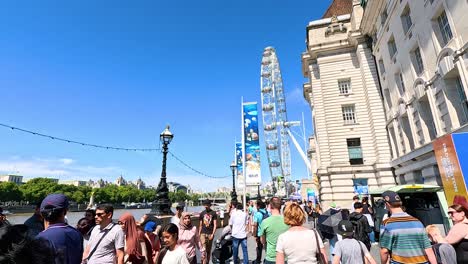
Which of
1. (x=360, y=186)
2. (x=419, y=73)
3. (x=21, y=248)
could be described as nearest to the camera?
(x=21, y=248)

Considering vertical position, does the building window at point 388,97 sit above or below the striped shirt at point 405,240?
above

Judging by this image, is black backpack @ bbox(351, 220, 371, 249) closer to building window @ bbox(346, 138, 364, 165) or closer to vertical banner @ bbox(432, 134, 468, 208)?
vertical banner @ bbox(432, 134, 468, 208)

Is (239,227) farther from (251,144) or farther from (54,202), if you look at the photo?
(251,144)

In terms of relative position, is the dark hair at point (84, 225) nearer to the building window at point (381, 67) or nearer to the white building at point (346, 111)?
the white building at point (346, 111)

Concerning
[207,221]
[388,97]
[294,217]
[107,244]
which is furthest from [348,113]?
[107,244]

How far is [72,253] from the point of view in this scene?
2961mm

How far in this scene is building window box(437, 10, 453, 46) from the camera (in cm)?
1290

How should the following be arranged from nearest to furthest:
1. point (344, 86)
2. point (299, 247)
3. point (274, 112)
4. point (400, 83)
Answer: point (299, 247)
point (400, 83)
point (344, 86)
point (274, 112)

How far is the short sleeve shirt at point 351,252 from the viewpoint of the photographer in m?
4.01

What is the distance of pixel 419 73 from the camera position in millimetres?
16266

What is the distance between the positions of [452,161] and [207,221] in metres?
7.52

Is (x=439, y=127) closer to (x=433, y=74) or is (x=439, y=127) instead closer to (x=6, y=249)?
(x=433, y=74)

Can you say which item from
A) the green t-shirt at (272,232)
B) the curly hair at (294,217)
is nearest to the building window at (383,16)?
the green t-shirt at (272,232)

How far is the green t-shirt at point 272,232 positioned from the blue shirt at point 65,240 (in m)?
3.31
